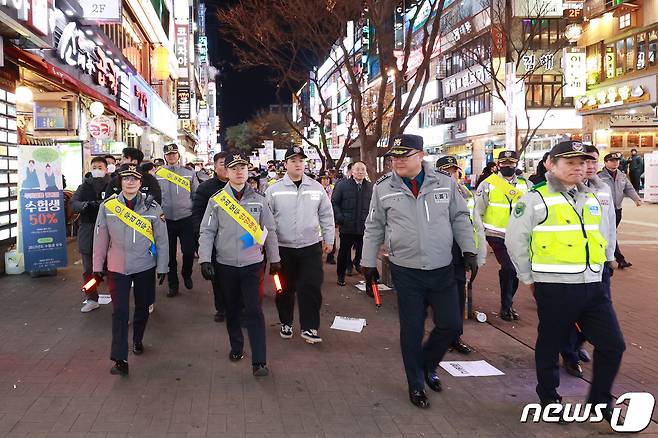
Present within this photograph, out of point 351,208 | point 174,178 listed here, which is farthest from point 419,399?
point 174,178

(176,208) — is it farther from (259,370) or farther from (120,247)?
(259,370)

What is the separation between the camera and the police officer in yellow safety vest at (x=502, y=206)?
7.01 meters

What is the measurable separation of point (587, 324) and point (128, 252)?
3849 millimetres

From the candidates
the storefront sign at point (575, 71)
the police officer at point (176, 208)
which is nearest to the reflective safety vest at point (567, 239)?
the police officer at point (176, 208)

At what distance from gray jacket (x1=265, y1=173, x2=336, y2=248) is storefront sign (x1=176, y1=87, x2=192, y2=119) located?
3701 cm

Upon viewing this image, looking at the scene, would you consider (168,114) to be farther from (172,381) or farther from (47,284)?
(172,381)

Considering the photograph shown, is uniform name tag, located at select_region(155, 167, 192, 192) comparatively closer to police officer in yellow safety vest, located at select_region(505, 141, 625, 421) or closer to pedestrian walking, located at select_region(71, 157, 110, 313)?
pedestrian walking, located at select_region(71, 157, 110, 313)

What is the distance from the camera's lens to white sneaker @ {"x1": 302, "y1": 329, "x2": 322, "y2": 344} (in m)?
6.31

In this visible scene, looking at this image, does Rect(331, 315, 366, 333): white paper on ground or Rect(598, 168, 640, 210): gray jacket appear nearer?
Rect(331, 315, 366, 333): white paper on ground

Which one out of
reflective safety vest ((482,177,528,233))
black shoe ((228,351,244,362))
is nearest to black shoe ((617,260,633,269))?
reflective safety vest ((482,177,528,233))

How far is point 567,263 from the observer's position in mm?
4105

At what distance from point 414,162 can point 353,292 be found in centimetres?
468

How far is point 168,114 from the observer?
112 feet

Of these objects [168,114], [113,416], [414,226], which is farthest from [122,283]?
[168,114]
